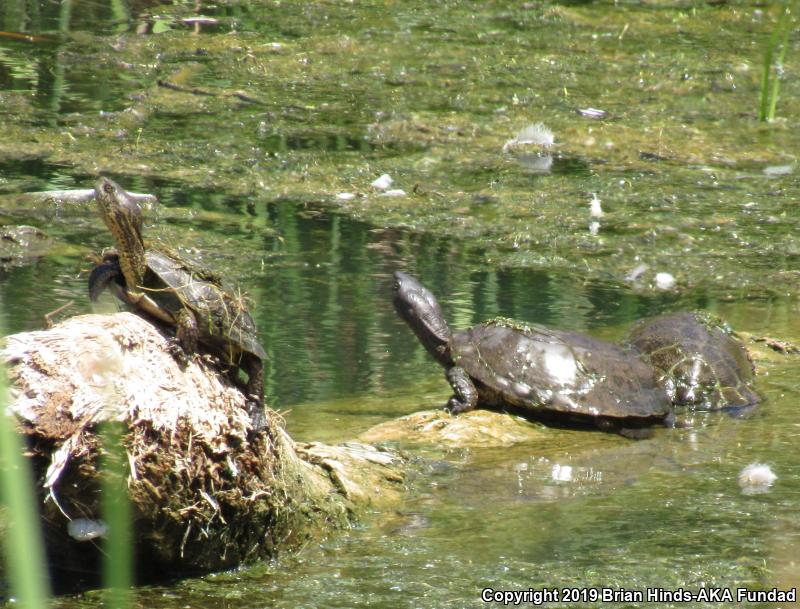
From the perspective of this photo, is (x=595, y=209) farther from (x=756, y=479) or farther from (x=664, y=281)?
(x=756, y=479)

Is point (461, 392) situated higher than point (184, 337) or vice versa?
point (184, 337)

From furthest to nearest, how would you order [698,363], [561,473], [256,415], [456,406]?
[698,363], [456,406], [561,473], [256,415]

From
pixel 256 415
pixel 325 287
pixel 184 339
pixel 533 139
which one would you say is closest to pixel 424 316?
pixel 325 287

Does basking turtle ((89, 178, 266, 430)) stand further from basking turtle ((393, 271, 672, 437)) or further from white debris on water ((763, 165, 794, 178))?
white debris on water ((763, 165, 794, 178))

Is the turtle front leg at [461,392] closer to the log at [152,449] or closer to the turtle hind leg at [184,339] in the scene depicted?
the log at [152,449]

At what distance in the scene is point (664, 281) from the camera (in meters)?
7.77

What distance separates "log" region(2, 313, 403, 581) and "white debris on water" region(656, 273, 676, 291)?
471 cm

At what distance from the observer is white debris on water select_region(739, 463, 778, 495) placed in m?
4.25

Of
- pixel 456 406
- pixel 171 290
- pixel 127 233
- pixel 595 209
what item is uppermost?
pixel 127 233

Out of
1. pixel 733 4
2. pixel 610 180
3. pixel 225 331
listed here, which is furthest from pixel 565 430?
pixel 733 4

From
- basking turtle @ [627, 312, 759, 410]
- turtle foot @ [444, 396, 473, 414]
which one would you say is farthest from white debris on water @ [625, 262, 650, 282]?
turtle foot @ [444, 396, 473, 414]

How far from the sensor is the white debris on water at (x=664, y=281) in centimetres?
774

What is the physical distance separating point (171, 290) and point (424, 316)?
2.90 meters

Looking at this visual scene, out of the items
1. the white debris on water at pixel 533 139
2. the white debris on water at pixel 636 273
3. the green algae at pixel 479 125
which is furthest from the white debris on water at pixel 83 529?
the white debris on water at pixel 533 139
